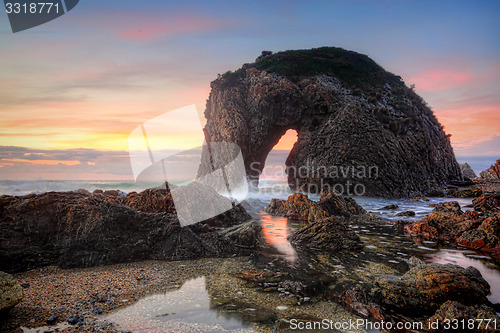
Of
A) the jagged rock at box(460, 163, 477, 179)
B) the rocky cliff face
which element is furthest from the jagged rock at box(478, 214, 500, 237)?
the jagged rock at box(460, 163, 477, 179)

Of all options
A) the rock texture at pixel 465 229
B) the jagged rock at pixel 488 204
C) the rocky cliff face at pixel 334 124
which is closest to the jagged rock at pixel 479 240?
the rock texture at pixel 465 229

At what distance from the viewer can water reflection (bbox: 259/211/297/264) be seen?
6.01 m

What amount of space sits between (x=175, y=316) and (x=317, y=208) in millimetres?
8032

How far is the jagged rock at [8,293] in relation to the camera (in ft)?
9.78

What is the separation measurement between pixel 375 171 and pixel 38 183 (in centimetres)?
3740

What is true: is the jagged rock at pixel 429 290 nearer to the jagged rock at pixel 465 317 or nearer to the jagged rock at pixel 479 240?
the jagged rock at pixel 465 317

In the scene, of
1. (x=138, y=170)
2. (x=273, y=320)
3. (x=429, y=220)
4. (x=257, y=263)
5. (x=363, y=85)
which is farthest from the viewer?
(x=363, y=85)

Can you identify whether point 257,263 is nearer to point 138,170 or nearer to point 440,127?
point 138,170

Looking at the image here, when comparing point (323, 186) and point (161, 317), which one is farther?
point (323, 186)

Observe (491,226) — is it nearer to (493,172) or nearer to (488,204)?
(488,204)

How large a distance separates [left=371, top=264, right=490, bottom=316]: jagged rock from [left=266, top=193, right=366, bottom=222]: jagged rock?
6235 millimetres

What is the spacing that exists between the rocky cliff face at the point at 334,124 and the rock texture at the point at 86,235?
14.7 m

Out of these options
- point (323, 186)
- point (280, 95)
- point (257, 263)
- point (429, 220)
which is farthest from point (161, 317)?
point (280, 95)

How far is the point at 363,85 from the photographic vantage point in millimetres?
24688
